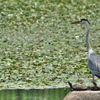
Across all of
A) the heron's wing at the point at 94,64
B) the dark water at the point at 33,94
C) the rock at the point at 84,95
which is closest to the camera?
the rock at the point at 84,95

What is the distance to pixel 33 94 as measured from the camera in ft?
30.4

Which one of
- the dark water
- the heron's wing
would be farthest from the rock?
the dark water

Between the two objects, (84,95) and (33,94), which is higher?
(84,95)

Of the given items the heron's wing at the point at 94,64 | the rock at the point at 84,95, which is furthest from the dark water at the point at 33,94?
the rock at the point at 84,95

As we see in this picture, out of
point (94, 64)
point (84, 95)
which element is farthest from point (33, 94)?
point (84, 95)

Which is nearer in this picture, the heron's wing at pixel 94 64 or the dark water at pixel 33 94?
the heron's wing at pixel 94 64

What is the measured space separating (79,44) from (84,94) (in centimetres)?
729

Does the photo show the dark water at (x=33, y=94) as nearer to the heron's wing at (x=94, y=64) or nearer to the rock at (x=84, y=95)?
the heron's wing at (x=94, y=64)

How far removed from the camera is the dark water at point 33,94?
Answer: 8.95 meters

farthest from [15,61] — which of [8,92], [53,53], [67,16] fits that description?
[67,16]

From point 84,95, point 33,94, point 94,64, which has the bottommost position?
point 33,94

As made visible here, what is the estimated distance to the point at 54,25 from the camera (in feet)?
60.8

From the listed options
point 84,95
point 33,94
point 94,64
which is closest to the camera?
point 84,95

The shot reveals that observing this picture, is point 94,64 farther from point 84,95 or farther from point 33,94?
point 33,94
